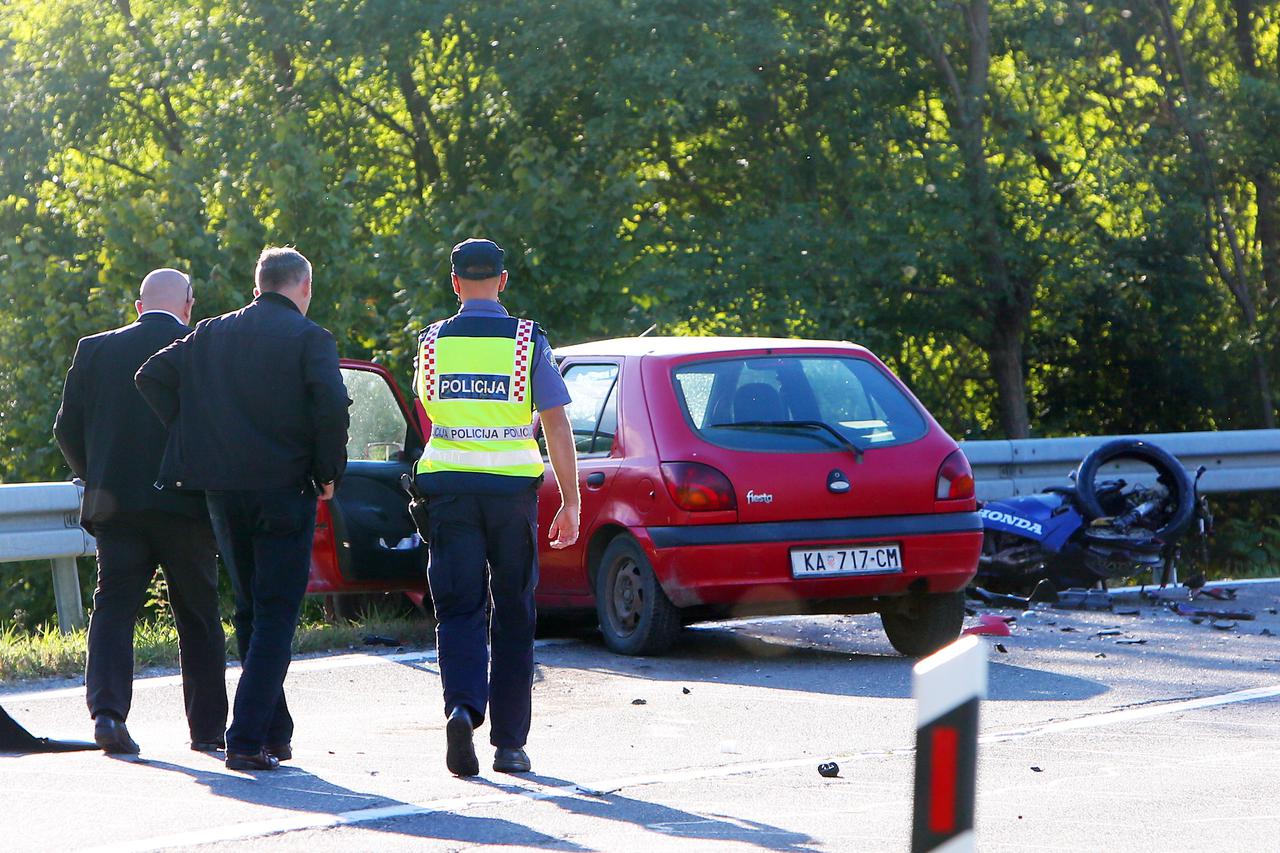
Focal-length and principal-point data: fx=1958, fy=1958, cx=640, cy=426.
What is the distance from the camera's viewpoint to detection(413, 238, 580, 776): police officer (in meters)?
6.38

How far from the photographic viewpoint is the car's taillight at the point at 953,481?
924 centimetres

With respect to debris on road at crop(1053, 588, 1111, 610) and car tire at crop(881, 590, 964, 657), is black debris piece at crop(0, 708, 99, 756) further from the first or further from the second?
debris on road at crop(1053, 588, 1111, 610)

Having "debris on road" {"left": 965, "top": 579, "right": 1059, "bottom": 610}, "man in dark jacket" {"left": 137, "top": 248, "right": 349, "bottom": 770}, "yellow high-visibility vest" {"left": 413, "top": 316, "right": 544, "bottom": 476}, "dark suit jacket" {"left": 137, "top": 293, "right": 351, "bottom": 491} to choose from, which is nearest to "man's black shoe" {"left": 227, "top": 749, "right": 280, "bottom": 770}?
"man in dark jacket" {"left": 137, "top": 248, "right": 349, "bottom": 770}

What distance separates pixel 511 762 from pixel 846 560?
2.96 meters

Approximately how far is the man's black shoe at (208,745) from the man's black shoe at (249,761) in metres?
0.46

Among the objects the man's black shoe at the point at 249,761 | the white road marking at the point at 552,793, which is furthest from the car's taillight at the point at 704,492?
the man's black shoe at the point at 249,761

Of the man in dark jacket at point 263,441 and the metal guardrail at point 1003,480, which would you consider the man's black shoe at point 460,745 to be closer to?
the man in dark jacket at point 263,441

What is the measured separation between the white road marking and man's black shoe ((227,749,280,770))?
0.80m

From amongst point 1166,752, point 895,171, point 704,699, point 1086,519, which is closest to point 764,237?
point 895,171

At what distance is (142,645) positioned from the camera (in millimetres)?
9758

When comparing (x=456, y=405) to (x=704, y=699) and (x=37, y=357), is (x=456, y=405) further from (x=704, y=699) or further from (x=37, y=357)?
(x=37, y=357)

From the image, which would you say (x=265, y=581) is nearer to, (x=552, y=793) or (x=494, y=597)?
(x=494, y=597)

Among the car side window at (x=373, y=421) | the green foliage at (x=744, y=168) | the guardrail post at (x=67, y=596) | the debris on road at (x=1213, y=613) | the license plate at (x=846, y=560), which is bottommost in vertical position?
the debris on road at (x=1213, y=613)

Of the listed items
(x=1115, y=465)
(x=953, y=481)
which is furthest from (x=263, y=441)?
(x=1115, y=465)
